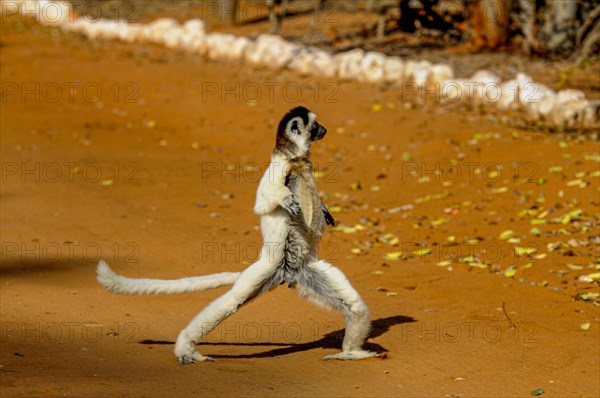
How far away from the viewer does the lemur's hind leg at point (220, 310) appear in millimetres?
6621

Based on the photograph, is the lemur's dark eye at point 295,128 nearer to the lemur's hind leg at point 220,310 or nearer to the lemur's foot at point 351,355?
the lemur's hind leg at point 220,310

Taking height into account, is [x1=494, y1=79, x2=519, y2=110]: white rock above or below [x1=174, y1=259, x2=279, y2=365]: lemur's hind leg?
above

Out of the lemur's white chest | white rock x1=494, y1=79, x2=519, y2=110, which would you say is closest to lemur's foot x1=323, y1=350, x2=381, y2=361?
the lemur's white chest

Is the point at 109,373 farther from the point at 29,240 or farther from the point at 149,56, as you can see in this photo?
the point at 149,56

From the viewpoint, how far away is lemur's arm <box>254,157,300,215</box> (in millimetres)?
6469

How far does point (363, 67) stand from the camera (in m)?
19.8

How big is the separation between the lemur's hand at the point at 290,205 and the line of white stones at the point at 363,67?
31.9ft

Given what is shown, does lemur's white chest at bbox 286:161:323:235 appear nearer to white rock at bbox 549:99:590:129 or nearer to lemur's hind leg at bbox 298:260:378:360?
lemur's hind leg at bbox 298:260:378:360

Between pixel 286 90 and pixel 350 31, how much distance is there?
5781 mm

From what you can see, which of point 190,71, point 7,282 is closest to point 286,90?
point 190,71

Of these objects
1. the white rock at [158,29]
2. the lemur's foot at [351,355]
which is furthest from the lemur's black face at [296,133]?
the white rock at [158,29]

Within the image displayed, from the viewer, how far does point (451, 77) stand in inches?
719

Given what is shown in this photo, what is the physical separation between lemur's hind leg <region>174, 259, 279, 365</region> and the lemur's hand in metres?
0.46

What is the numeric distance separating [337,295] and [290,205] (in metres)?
0.80
